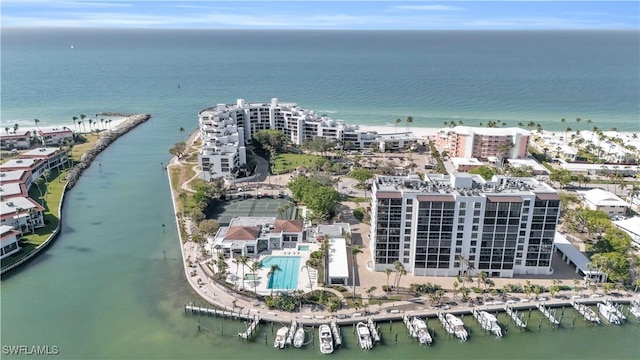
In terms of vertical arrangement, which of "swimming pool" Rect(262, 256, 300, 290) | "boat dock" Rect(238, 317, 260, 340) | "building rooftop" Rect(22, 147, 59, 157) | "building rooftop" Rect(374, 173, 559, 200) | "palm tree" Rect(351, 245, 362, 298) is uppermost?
"building rooftop" Rect(374, 173, 559, 200)

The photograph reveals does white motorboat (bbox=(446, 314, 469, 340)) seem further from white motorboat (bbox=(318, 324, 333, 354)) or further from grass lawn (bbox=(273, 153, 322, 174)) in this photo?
grass lawn (bbox=(273, 153, 322, 174))

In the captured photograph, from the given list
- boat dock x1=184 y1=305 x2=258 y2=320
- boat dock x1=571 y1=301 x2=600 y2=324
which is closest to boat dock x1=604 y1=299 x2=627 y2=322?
boat dock x1=571 y1=301 x2=600 y2=324

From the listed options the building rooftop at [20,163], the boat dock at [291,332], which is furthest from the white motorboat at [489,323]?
the building rooftop at [20,163]

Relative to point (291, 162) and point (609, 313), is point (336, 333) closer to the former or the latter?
point (609, 313)

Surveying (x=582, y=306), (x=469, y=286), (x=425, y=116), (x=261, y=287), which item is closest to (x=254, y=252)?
(x=261, y=287)

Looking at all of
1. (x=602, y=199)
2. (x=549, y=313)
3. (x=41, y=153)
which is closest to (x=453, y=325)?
(x=549, y=313)
